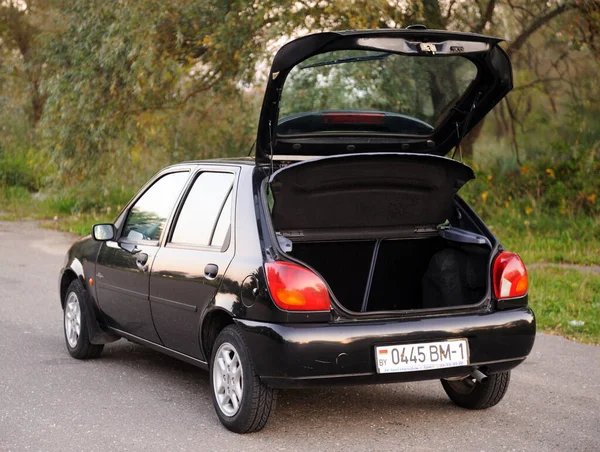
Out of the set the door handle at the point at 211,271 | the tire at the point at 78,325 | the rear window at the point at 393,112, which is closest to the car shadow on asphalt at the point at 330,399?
the tire at the point at 78,325

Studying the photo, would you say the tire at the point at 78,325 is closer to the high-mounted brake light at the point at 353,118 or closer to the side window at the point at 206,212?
the side window at the point at 206,212

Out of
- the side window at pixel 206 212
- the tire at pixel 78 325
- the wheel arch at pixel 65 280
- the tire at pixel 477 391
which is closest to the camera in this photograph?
the side window at pixel 206 212

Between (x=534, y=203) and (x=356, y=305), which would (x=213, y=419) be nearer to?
(x=356, y=305)

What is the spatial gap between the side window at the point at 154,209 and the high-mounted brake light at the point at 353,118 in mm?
1025

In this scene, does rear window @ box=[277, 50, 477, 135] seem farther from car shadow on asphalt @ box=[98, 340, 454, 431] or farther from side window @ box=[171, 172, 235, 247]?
car shadow on asphalt @ box=[98, 340, 454, 431]

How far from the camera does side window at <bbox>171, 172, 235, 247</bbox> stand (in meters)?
5.79

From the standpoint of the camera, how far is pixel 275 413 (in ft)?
19.2

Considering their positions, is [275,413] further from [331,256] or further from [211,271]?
[331,256]

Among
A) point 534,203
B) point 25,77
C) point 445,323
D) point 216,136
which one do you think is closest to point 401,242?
point 445,323

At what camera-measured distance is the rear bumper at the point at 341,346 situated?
16.5 ft

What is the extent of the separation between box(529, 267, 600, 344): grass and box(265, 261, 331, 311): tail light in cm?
420

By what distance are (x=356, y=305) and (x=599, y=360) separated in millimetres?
2337

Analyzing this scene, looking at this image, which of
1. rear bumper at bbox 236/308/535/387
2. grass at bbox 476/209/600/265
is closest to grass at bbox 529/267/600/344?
grass at bbox 476/209/600/265

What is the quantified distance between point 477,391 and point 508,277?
82 cm
